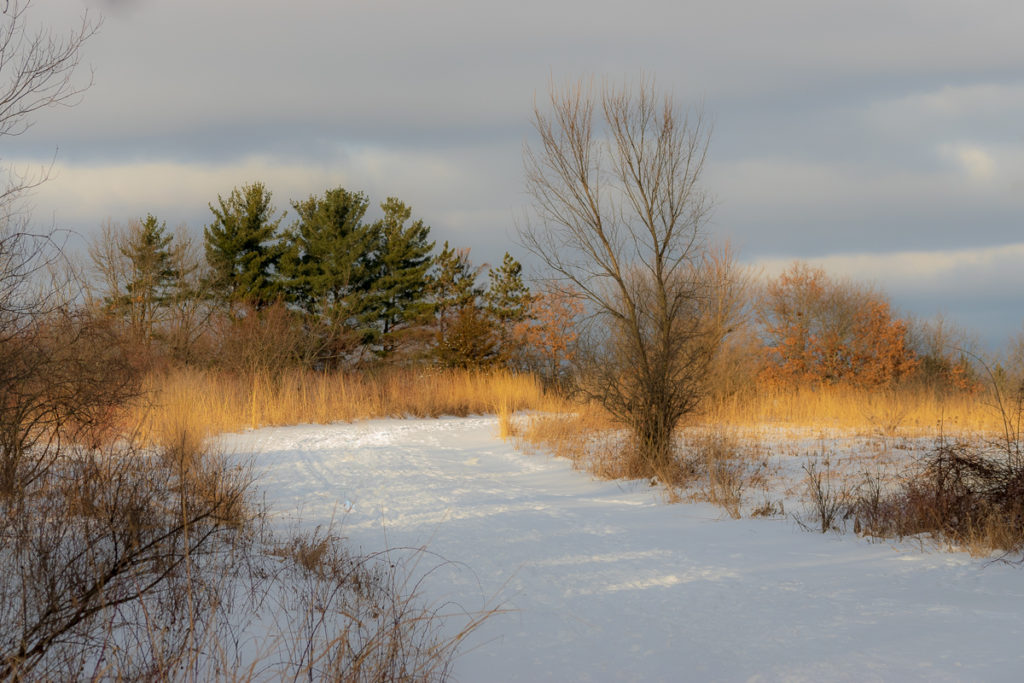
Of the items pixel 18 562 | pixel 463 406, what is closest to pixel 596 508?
pixel 18 562

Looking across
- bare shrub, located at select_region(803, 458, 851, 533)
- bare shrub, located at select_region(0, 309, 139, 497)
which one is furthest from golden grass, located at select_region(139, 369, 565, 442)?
bare shrub, located at select_region(803, 458, 851, 533)

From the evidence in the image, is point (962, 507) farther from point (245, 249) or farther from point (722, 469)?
point (245, 249)

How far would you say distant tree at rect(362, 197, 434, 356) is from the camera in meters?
35.1

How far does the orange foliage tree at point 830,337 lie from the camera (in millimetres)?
25984

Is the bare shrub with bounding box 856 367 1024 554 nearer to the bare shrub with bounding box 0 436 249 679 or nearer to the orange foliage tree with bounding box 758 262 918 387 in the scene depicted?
the bare shrub with bounding box 0 436 249 679

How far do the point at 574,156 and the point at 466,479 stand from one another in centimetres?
471

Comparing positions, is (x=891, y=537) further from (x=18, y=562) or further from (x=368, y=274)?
(x=368, y=274)

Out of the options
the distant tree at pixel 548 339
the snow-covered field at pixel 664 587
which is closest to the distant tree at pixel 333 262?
the distant tree at pixel 548 339

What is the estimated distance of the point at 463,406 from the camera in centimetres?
2019

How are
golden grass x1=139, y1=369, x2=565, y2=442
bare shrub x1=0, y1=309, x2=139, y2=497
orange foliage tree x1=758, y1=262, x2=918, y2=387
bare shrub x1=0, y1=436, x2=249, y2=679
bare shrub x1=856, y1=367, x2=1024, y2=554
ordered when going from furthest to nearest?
orange foliage tree x1=758, y1=262, x2=918, y2=387, golden grass x1=139, y1=369, x2=565, y2=442, bare shrub x1=0, y1=309, x2=139, y2=497, bare shrub x1=856, y1=367, x2=1024, y2=554, bare shrub x1=0, y1=436, x2=249, y2=679

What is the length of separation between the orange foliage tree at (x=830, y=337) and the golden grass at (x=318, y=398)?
421 inches

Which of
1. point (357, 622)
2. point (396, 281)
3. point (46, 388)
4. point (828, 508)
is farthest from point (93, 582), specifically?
point (396, 281)

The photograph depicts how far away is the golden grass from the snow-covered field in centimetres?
527

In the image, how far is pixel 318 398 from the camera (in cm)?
1728
